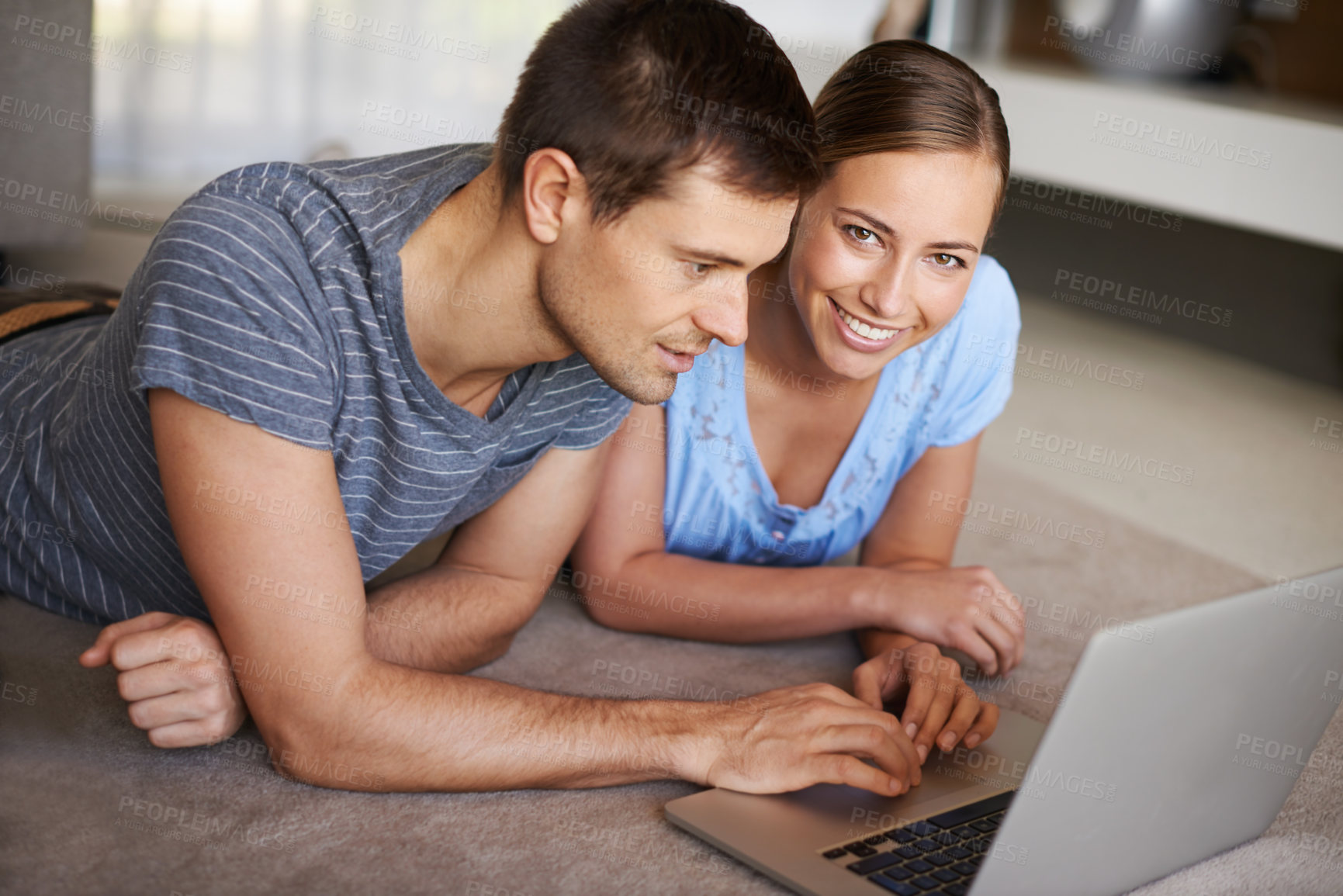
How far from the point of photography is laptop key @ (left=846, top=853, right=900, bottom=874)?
929mm

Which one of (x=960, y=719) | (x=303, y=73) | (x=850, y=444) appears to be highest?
(x=850, y=444)

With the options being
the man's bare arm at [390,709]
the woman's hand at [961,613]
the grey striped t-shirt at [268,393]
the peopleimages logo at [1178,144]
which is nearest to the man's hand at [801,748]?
the man's bare arm at [390,709]

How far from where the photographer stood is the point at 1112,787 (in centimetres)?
81

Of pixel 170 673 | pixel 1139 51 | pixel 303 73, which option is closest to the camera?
pixel 170 673

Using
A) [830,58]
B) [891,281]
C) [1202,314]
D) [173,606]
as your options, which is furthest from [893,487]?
[830,58]

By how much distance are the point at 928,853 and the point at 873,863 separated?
6 cm

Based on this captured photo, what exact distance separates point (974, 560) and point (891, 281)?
2.44 feet

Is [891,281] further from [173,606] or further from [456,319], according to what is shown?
[173,606]

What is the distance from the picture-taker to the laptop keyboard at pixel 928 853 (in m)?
0.91

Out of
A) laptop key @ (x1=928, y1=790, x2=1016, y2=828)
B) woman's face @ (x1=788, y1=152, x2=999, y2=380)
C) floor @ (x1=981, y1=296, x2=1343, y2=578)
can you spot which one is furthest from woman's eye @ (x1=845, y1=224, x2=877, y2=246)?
floor @ (x1=981, y1=296, x2=1343, y2=578)

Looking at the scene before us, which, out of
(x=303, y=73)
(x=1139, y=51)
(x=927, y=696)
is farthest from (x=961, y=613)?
(x=303, y=73)

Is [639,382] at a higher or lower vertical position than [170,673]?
higher

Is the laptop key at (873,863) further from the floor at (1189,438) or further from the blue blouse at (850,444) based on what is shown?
the floor at (1189,438)

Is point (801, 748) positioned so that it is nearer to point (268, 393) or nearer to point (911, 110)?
point (268, 393)
